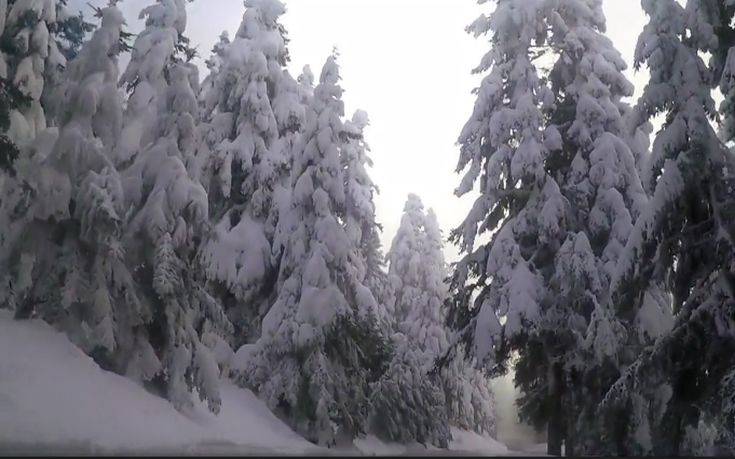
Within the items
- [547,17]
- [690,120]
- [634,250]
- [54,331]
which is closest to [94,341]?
[54,331]

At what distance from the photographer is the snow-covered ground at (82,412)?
412 inches

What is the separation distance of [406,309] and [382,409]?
51.8 feet

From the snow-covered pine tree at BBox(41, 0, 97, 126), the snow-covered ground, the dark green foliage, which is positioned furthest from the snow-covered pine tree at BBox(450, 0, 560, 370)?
the dark green foliage

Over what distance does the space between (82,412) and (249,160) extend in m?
11.5

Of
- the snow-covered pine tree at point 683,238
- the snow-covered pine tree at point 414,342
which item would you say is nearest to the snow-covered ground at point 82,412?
the snow-covered pine tree at point 683,238

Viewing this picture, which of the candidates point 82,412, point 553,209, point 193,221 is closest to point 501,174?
point 553,209

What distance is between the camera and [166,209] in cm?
1528

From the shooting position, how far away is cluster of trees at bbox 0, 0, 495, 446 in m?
14.1

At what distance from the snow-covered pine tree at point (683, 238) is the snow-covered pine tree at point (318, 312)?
8.52m

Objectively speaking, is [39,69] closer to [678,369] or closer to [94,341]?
[94,341]

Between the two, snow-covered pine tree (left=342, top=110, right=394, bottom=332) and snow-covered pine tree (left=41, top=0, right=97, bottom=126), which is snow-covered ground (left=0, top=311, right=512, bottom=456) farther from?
snow-covered pine tree (left=342, top=110, right=394, bottom=332)

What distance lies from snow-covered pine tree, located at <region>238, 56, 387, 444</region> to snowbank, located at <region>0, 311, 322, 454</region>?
2556mm

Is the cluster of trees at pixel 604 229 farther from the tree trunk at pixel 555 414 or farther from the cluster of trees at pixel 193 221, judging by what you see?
the cluster of trees at pixel 193 221

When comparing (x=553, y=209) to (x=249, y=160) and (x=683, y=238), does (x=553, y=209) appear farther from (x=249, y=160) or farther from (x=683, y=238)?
(x=249, y=160)
